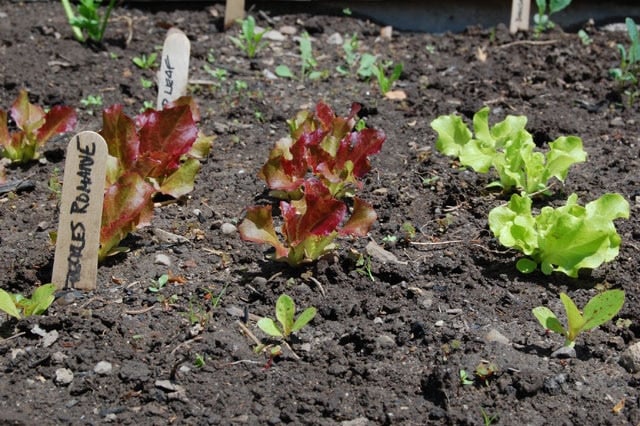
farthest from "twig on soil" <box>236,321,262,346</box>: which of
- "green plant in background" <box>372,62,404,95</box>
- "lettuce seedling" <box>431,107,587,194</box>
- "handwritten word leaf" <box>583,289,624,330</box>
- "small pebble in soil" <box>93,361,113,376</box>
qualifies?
"green plant in background" <box>372,62,404,95</box>

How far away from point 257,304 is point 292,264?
209 mm

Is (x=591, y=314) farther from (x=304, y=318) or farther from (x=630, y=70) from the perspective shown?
(x=630, y=70)

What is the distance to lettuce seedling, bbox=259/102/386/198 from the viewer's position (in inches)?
132

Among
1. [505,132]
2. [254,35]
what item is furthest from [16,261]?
[254,35]

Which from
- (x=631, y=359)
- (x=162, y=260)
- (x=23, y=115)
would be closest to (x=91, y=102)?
(x=23, y=115)

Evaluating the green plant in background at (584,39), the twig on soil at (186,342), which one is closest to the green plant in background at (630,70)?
the green plant in background at (584,39)

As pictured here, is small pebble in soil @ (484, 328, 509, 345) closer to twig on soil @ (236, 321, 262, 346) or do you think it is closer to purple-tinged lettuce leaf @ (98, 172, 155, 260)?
twig on soil @ (236, 321, 262, 346)

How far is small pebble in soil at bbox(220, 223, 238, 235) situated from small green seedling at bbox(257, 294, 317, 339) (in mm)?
635

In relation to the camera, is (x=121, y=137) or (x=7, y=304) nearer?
(x=7, y=304)

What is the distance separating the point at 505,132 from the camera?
11.6ft

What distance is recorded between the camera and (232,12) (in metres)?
5.04

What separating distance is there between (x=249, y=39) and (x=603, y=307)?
8.83 ft

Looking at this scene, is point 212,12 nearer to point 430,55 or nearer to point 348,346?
point 430,55

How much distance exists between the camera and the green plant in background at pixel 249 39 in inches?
186
